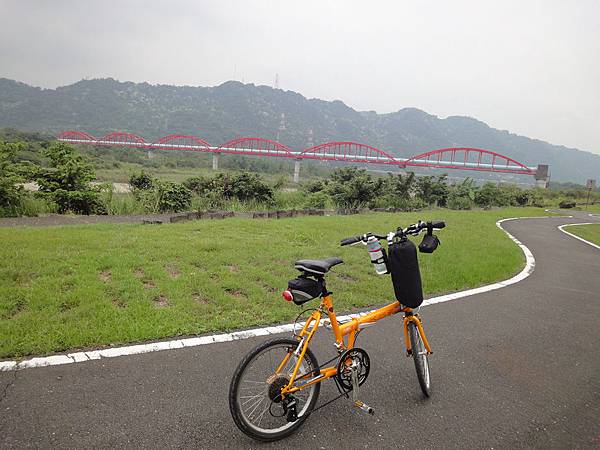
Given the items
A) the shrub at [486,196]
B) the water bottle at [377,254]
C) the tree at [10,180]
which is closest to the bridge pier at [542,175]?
the shrub at [486,196]

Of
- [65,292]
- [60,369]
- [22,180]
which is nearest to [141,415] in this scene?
[60,369]

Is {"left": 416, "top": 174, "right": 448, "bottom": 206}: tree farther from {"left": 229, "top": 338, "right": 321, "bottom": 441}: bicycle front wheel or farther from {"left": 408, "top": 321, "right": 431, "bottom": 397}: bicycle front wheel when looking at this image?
{"left": 229, "top": 338, "right": 321, "bottom": 441}: bicycle front wheel

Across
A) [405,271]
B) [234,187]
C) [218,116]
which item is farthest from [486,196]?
[218,116]

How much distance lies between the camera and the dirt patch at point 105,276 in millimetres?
4493

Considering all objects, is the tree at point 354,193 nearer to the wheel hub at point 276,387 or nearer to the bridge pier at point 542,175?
the wheel hub at point 276,387

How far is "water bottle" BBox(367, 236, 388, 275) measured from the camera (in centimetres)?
263

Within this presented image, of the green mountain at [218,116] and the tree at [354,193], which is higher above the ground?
the green mountain at [218,116]

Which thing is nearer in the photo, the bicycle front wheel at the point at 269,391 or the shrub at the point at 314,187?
the bicycle front wheel at the point at 269,391

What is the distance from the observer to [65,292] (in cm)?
401

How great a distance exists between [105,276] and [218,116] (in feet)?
327

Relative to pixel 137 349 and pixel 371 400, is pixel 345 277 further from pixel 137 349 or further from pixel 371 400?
pixel 137 349

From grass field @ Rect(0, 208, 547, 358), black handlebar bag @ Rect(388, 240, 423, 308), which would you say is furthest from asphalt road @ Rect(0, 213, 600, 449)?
black handlebar bag @ Rect(388, 240, 423, 308)

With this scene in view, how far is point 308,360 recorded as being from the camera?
2455 millimetres

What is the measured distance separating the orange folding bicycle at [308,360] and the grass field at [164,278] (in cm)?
144
